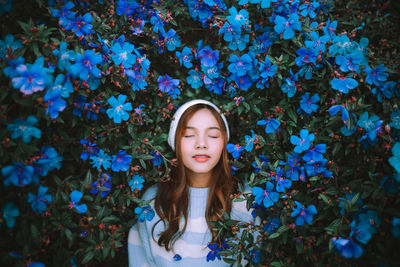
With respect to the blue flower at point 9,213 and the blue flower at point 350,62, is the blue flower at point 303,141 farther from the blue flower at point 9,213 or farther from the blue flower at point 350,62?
the blue flower at point 9,213

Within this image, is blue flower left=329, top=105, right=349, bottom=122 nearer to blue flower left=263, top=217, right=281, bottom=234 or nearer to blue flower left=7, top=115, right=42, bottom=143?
blue flower left=263, top=217, right=281, bottom=234

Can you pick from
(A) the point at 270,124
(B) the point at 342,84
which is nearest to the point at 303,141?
(A) the point at 270,124

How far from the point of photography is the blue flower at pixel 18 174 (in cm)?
103

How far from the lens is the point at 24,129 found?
3.47 ft

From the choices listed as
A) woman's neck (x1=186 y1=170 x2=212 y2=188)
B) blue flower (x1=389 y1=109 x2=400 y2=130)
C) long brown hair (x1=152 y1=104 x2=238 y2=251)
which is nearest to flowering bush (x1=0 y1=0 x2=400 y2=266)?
blue flower (x1=389 y1=109 x2=400 y2=130)

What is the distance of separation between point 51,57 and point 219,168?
3.79 ft

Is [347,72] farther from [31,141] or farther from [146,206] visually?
[31,141]

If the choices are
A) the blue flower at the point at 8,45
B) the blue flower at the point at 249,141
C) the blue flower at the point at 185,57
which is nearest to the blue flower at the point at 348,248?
the blue flower at the point at 249,141

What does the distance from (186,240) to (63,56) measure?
1.25 metres

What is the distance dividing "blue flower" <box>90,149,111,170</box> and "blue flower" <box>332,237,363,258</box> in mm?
1074

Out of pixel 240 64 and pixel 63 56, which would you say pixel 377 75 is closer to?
pixel 240 64

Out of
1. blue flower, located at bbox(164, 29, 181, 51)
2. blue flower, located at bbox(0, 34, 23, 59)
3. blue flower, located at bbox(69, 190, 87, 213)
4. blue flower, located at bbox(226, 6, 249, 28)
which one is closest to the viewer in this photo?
blue flower, located at bbox(0, 34, 23, 59)

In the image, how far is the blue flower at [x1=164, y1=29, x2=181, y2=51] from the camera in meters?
1.52

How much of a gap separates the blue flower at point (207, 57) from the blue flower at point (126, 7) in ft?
Result: 1.35
